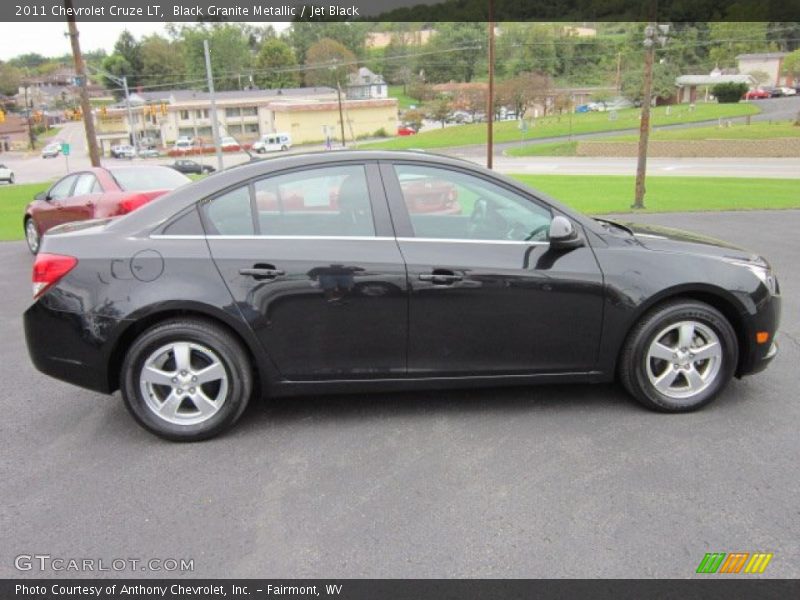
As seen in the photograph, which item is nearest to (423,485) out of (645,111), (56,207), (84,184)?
(84,184)

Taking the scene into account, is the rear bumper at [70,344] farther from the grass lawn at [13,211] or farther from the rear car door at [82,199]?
the grass lawn at [13,211]

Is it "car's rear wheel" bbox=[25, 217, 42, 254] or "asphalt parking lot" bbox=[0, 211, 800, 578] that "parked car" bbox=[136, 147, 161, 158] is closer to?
"car's rear wheel" bbox=[25, 217, 42, 254]

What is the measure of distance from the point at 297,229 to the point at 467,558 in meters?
2.02

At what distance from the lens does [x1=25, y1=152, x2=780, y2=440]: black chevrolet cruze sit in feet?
11.6

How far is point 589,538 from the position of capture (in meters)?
2.66

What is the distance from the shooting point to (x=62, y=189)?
979 centimetres

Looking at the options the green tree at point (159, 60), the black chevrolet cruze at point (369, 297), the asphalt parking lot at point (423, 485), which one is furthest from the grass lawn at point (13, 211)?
the green tree at point (159, 60)

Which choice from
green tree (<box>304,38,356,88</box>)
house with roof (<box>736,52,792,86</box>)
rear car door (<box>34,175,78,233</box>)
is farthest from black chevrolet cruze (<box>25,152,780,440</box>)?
green tree (<box>304,38,356,88</box>)

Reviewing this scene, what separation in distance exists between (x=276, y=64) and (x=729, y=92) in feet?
248

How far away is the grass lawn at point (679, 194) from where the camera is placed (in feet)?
52.9

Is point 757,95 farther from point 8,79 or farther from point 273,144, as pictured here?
point 8,79

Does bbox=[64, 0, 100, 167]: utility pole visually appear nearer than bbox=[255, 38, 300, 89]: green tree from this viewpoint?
Yes

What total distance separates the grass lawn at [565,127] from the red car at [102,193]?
173ft
